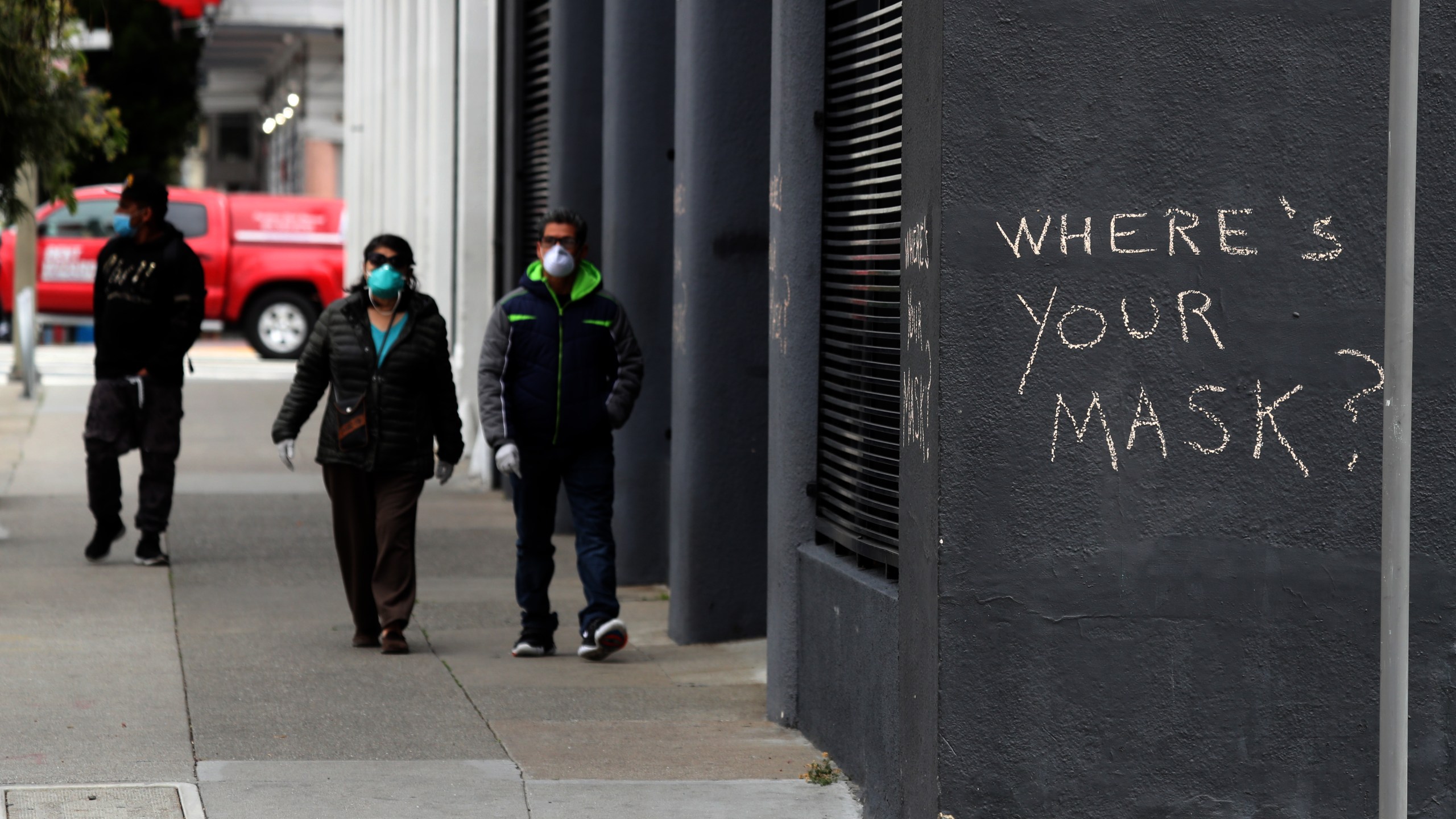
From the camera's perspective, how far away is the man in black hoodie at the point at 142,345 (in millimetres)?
10281

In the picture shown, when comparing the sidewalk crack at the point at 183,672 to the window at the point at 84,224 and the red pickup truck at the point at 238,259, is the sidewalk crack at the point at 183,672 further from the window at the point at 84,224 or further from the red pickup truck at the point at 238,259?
the window at the point at 84,224

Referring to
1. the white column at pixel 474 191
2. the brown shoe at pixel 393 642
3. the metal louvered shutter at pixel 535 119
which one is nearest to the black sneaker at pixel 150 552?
the brown shoe at pixel 393 642

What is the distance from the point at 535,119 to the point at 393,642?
231 inches

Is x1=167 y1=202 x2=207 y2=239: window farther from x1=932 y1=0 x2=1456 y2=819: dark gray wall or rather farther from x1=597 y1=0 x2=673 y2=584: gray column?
x1=932 y1=0 x2=1456 y2=819: dark gray wall

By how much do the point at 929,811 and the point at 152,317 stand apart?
21.2 feet

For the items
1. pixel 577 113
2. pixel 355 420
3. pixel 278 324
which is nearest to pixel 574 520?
pixel 355 420

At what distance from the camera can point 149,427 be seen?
1038cm

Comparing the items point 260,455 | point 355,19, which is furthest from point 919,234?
point 355,19

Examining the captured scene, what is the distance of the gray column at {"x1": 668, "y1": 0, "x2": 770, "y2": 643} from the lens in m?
8.49

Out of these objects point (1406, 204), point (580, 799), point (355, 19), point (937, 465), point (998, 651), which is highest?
point (355, 19)

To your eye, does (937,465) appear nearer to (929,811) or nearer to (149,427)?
(929,811)

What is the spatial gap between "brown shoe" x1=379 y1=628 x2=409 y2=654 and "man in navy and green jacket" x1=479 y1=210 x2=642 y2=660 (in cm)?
62

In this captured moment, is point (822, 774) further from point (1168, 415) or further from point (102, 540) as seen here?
point (102, 540)

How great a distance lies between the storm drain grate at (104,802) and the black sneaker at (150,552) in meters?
4.68
